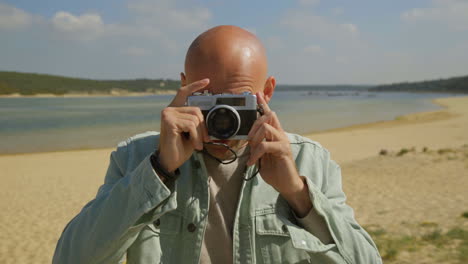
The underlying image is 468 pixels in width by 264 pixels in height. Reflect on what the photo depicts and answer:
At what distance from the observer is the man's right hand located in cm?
147

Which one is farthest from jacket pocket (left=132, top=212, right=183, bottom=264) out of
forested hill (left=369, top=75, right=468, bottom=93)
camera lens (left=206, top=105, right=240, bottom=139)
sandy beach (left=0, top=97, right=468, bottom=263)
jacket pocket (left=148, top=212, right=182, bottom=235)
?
forested hill (left=369, top=75, right=468, bottom=93)

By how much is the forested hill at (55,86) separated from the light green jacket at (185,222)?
94878 mm

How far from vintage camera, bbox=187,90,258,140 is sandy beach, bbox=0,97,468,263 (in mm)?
4280

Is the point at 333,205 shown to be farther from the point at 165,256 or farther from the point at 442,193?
the point at 442,193

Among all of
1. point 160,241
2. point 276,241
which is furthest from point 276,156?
point 160,241

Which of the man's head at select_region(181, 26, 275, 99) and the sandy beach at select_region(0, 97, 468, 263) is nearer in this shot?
the man's head at select_region(181, 26, 275, 99)

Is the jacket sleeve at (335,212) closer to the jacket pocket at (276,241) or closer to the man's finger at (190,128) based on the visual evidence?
the jacket pocket at (276,241)

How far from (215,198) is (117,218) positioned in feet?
1.40

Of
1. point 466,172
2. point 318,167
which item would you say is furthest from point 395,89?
point 318,167

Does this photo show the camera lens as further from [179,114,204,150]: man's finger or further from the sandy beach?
the sandy beach

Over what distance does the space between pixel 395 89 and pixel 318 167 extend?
583 ft

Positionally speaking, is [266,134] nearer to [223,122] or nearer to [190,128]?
[223,122]

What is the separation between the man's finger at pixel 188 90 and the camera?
4.96ft

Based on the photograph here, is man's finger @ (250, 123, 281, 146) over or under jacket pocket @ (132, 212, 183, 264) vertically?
over
